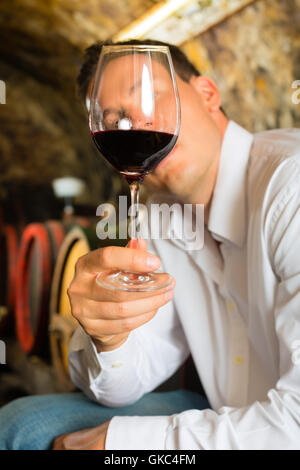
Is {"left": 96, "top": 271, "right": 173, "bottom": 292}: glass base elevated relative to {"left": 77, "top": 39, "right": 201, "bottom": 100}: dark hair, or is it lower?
lower

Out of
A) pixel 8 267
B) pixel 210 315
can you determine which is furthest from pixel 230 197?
pixel 8 267

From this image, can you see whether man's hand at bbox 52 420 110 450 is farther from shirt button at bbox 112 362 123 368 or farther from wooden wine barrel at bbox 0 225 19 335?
wooden wine barrel at bbox 0 225 19 335

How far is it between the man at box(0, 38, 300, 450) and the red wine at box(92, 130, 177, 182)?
0.44ft

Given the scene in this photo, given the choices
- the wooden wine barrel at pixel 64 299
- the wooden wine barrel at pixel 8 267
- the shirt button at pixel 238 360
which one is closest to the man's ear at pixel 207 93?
the shirt button at pixel 238 360

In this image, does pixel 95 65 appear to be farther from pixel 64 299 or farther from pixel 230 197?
pixel 64 299

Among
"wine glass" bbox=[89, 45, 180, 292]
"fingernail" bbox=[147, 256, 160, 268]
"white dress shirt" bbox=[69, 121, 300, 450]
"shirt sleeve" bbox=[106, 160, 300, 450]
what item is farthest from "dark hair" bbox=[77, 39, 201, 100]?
"fingernail" bbox=[147, 256, 160, 268]

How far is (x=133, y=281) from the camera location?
2.88 feet

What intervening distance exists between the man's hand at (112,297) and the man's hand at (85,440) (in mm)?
255

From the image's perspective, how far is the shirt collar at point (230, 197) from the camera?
147cm

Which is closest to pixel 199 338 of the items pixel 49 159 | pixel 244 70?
pixel 244 70

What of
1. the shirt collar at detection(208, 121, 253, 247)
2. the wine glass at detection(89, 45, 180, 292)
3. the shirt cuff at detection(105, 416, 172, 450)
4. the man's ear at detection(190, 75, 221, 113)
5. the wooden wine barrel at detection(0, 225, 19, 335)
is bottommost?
the wooden wine barrel at detection(0, 225, 19, 335)

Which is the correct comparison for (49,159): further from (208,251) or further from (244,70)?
(208,251)

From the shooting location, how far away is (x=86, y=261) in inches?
39.6

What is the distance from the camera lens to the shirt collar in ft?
4.81
